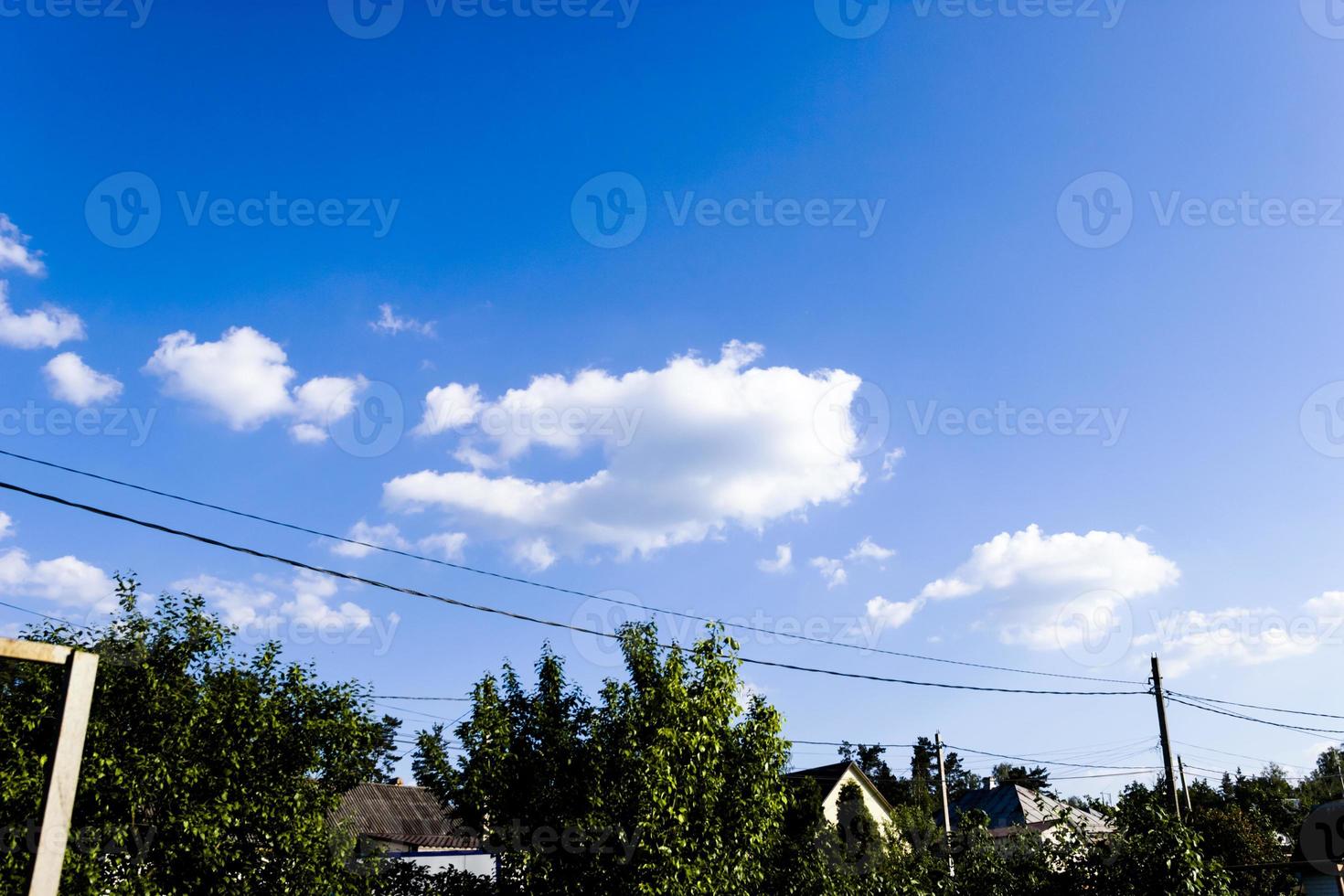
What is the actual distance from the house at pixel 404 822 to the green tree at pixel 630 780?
2317 cm

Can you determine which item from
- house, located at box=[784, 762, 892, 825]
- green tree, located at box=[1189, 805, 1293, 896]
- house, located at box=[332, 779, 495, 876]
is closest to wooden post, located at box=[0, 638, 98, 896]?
house, located at box=[332, 779, 495, 876]

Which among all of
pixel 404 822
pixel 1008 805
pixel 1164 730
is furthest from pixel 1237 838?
pixel 1008 805

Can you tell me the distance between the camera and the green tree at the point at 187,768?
43.6ft

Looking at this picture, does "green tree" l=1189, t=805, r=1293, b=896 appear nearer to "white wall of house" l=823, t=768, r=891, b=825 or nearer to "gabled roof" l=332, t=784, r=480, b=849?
"white wall of house" l=823, t=768, r=891, b=825

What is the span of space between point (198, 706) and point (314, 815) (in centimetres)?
260

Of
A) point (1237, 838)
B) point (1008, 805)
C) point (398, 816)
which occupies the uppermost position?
point (1008, 805)

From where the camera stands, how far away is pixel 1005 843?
20.2 meters

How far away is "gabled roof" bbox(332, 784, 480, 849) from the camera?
41.4 metres

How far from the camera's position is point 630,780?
46.8 feet

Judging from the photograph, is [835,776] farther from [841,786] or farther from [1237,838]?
[1237,838]

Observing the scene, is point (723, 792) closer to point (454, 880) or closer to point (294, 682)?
point (454, 880)

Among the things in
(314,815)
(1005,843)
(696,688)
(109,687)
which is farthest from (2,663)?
(1005,843)

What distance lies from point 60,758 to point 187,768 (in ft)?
25.7

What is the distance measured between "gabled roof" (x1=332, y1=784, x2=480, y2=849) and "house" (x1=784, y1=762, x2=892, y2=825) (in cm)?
1860
